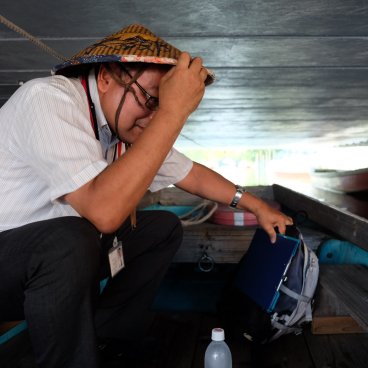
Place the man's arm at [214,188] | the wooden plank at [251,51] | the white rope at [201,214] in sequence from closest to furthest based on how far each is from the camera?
the man's arm at [214,188] → the wooden plank at [251,51] → the white rope at [201,214]

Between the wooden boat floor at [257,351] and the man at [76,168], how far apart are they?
1.76ft

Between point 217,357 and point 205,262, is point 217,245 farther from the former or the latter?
point 217,357

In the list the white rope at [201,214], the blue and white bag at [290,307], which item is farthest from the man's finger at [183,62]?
the white rope at [201,214]

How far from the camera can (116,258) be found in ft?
4.87

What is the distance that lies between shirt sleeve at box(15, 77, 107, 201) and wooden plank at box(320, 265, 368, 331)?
0.97 m

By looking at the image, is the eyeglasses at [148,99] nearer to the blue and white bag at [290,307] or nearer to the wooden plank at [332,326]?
the blue and white bag at [290,307]

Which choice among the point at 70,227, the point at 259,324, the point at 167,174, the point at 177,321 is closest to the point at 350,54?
the point at 167,174

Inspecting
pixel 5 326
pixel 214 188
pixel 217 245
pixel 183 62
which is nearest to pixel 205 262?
pixel 217 245

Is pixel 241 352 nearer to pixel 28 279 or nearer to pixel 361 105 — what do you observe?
pixel 28 279

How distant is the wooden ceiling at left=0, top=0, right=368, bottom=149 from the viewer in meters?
1.67

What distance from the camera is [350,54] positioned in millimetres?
2359

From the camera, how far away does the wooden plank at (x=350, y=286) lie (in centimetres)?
133

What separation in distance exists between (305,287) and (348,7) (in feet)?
3.94

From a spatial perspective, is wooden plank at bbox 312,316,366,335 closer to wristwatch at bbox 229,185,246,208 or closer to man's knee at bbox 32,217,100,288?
wristwatch at bbox 229,185,246,208
